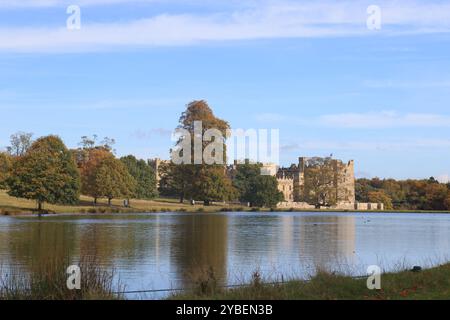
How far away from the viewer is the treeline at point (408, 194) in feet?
437

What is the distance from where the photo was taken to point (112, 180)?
86.6 metres

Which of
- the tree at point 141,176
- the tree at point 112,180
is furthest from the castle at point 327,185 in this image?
the tree at point 112,180

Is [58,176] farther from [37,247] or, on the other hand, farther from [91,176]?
[37,247]

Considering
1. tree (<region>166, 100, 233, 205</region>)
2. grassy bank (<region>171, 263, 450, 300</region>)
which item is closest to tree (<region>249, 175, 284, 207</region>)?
tree (<region>166, 100, 233, 205</region>)

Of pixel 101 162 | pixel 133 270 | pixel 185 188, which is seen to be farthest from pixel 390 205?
pixel 133 270

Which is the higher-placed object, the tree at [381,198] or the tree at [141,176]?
the tree at [141,176]

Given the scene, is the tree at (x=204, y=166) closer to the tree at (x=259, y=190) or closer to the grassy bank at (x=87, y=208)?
the grassy bank at (x=87, y=208)

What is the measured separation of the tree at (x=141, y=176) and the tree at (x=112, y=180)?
40.5 feet

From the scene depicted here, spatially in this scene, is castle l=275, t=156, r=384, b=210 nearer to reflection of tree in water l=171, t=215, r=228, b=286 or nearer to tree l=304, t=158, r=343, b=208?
tree l=304, t=158, r=343, b=208

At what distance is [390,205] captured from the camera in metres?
144

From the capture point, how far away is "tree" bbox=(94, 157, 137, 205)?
3369 inches
